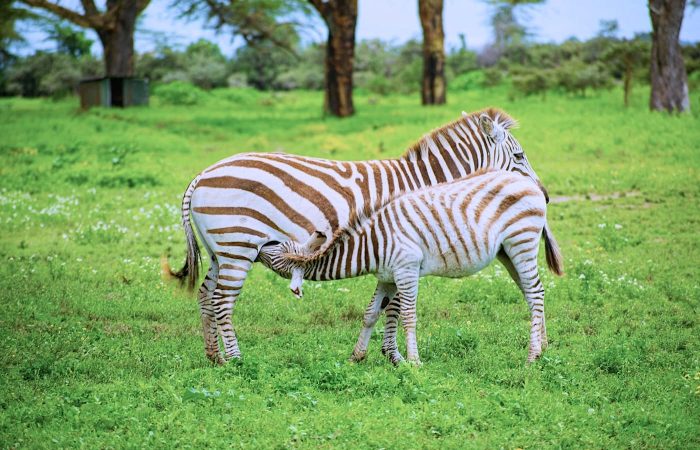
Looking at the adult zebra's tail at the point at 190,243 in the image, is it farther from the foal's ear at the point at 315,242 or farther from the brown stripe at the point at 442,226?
the brown stripe at the point at 442,226

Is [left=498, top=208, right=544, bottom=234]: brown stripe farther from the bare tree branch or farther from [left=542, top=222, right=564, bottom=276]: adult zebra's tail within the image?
the bare tree branch

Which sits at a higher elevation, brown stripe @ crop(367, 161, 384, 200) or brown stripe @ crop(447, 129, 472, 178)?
brown stripe @ crop(447, 129, 472, 178)

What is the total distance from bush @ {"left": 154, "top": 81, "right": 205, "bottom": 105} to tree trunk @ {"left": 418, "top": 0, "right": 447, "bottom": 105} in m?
12.1

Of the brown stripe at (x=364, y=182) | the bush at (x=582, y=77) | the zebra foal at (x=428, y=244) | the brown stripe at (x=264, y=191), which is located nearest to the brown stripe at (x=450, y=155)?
the zebra foal at (x=428, y=244)

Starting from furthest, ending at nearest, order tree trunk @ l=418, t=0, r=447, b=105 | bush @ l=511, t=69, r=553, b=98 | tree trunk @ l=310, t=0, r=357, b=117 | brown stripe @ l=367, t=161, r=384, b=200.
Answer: bush @ l=511, t=69, r=553, b=98 < tree trunk @ l=418, t=0, r=447, b=105 < tree trunk @ l=310, t=0, r=357, b=117 < brown stripe @ l=367, t=161, r=384, b=200

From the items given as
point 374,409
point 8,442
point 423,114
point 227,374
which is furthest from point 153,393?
point 423,114

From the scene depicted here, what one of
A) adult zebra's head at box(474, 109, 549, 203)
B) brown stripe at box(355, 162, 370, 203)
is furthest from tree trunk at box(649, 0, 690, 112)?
brown stripe at box(355, 162, 370, 203)

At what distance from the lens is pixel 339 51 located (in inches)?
1116

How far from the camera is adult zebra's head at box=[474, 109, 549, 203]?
888cm

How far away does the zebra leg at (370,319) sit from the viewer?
25.8 ft

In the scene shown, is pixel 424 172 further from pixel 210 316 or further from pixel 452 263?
pixel 210 316

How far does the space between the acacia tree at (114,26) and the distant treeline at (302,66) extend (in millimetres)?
6217

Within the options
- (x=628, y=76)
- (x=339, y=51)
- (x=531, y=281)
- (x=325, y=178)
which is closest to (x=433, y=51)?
(x=339, y=51)

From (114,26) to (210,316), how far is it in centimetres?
2518
